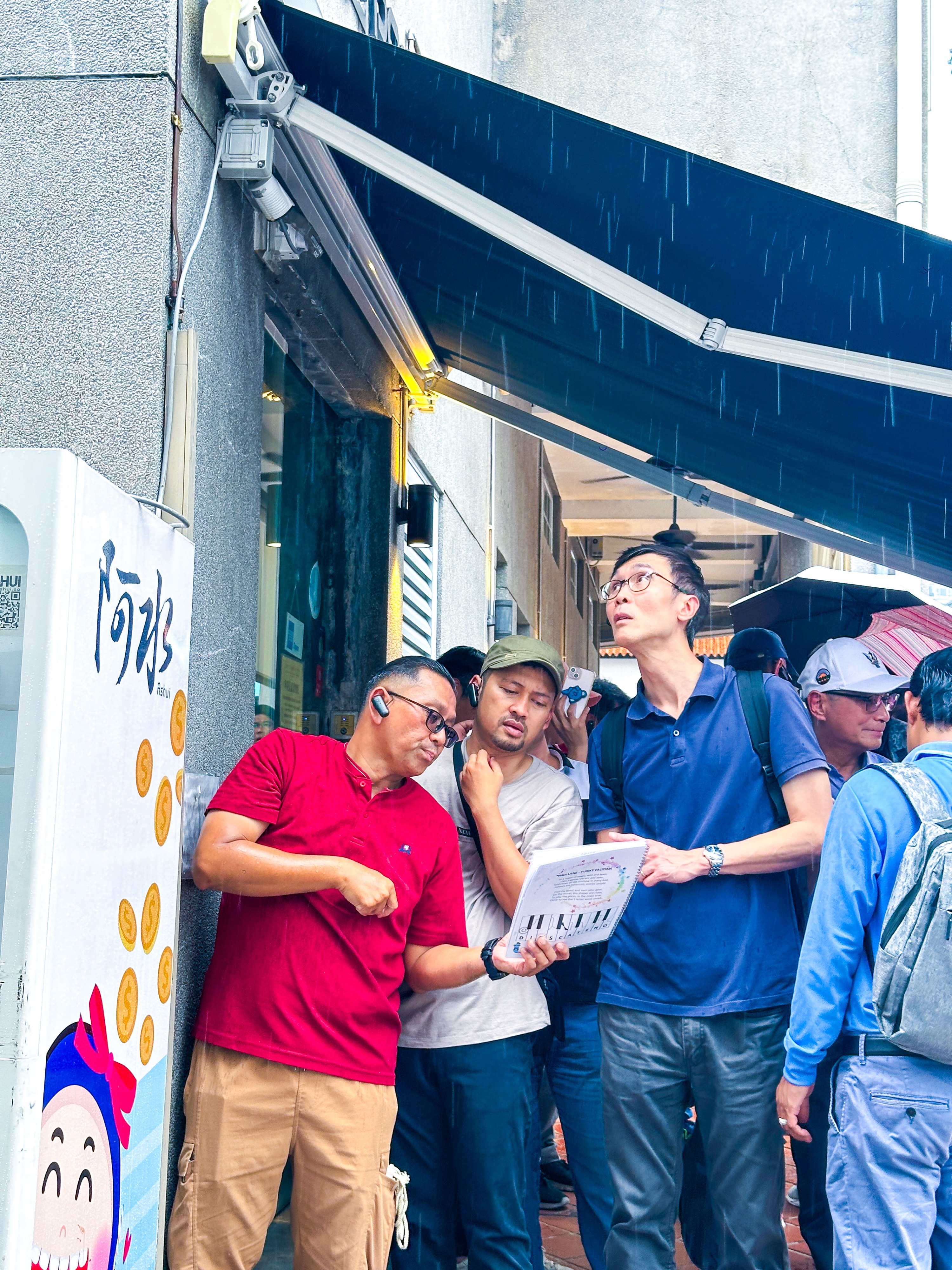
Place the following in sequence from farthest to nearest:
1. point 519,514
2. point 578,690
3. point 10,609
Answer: point 519,514 < point 578,690 < point 10,609

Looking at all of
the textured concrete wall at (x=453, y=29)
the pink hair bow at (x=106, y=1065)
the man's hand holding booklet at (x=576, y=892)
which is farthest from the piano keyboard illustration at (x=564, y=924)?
the textured concrete wall at (x=453, y=29)

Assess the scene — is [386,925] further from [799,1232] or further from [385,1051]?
[799,1232]

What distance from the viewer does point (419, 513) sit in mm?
5852

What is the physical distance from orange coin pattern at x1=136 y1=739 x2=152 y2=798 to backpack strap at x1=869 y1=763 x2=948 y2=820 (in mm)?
1720

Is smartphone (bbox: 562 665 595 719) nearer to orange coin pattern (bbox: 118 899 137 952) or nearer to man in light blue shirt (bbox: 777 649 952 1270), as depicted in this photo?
man in light blue shirt (bbox: 777 649 952 1270)

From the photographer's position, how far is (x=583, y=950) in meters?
4.05

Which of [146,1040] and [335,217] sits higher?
[335,217]

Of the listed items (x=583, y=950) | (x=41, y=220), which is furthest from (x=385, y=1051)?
(x=41, y=220)

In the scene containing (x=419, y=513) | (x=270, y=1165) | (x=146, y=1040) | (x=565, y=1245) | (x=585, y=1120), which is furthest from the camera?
(x=419, y=513)

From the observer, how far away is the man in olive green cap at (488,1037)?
3252 millimetres

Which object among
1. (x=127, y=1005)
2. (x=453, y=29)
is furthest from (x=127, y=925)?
(x=453, y=29)

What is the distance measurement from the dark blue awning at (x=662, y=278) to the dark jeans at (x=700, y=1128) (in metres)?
1.99

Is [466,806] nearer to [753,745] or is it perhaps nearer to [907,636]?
[753,745]

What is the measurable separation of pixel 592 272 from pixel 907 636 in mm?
2519
